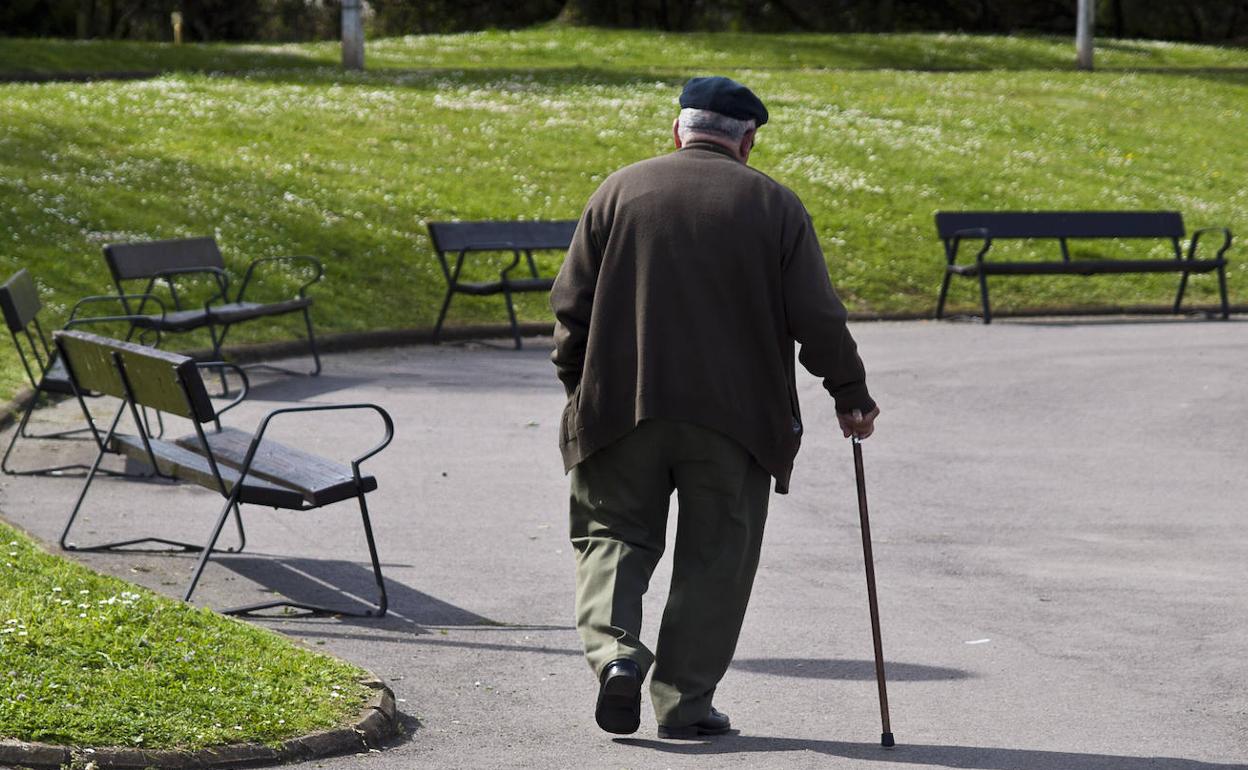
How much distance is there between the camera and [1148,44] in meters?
43.1

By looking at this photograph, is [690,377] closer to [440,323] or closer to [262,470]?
[262,470]

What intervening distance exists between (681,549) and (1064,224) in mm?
13829

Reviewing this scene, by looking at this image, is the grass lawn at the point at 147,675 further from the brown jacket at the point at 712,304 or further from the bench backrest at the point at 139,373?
the brown jacket at the point at 712,304

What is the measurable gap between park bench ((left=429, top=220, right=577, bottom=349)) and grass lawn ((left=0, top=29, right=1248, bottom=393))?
22.0 inches

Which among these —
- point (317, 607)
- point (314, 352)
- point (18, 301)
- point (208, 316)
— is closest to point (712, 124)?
point (317, 607)

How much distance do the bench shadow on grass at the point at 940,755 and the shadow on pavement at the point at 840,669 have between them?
2.44 ft

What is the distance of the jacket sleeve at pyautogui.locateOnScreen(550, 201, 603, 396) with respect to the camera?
16.2 ft

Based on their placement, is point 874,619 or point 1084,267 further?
point 1084,267

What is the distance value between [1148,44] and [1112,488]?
3649 cm

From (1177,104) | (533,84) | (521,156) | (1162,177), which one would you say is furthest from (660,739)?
(1177,104)

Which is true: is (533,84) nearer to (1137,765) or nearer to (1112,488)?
(1112,488)

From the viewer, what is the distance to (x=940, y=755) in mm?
4852

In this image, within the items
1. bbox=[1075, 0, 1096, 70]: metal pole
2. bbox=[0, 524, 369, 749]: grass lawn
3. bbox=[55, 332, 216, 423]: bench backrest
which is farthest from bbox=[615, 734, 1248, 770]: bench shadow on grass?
bbox=[1075, 0, 1096, 70]: metal pole

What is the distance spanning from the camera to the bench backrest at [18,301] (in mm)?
9848
